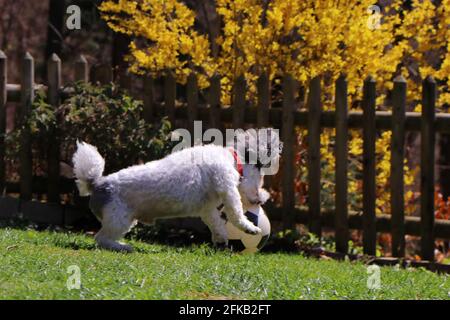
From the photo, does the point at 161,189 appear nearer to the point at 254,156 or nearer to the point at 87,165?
the point at 87,165

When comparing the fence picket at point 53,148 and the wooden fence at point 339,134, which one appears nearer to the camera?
the wooden fence at point 339,134

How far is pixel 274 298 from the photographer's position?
5.47 metres

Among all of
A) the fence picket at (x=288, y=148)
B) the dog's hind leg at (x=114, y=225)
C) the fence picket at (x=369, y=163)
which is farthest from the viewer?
the fence picket at (x=288, y=148)

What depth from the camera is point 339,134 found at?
866 cm

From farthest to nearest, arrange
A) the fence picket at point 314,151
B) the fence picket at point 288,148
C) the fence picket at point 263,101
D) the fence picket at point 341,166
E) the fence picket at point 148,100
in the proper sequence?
the fence picket at point 148,100
the fence picket at point 263,101
the fence picket at point 288,148
the fence picket at point 314,151
the fence picket at point 341,166

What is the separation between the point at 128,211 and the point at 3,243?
979mm

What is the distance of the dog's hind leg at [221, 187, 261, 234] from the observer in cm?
732

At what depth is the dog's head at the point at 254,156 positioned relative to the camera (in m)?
7.65

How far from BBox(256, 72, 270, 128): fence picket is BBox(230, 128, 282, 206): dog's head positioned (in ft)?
4.32

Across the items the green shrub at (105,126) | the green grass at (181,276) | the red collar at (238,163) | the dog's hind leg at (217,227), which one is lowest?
the green grass at (181,276)

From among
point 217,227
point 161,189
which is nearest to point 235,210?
point 217,227

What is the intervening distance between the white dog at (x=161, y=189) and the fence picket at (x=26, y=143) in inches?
96.3

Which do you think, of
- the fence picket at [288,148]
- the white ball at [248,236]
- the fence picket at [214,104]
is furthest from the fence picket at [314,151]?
the white ball at [248,236]

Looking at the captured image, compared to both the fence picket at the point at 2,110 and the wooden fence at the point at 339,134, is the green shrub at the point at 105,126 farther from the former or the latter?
the fence picket at the point at 2,110
